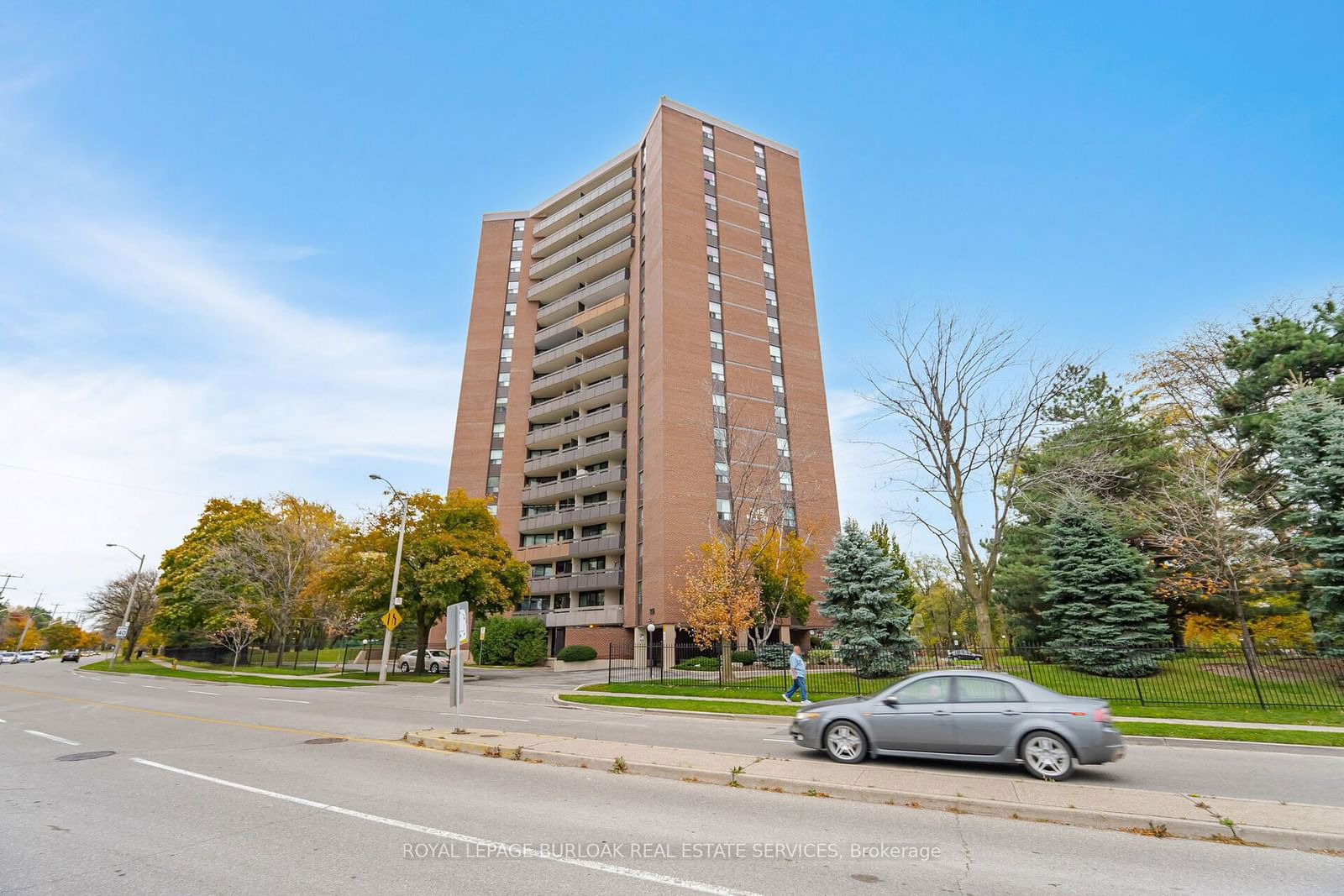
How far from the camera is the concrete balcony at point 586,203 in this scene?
5453 centimetres

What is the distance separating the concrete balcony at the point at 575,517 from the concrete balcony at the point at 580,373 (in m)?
10.9

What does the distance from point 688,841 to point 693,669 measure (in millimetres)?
29695

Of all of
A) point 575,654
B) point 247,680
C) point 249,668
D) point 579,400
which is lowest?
point 247,680

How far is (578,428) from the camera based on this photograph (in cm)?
4938

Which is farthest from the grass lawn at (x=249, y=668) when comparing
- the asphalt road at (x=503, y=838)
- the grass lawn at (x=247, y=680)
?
the asphalt road at (x=503, y=838)

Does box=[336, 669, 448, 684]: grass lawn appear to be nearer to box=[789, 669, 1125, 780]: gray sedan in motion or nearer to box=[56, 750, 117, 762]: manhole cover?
box=[56, 750, 117, 762]: manhole cover

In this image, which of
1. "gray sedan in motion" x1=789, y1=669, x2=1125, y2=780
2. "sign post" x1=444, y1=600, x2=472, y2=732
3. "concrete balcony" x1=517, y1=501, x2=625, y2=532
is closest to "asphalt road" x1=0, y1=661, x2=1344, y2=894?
"sign post" x1=444, y1=600, x2=472, y2=732

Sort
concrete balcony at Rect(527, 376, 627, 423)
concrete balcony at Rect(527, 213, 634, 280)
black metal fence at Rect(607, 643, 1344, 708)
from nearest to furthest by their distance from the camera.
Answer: black metal fence at Rect(607, 643, 1344, 708)
concrete balcony at Rect(527, 376, 627, 423)
concrete balcony at Rect(527, 213, 634, 280)

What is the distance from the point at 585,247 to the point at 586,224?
9.57 ft

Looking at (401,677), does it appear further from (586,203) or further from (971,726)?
(586,203)

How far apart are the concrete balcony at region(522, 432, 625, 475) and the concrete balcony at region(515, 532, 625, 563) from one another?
19.7ft

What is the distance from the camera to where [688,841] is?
227 inches

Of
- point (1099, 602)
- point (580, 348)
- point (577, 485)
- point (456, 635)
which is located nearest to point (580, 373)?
point (580, 348)

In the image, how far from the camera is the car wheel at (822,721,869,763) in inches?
376
